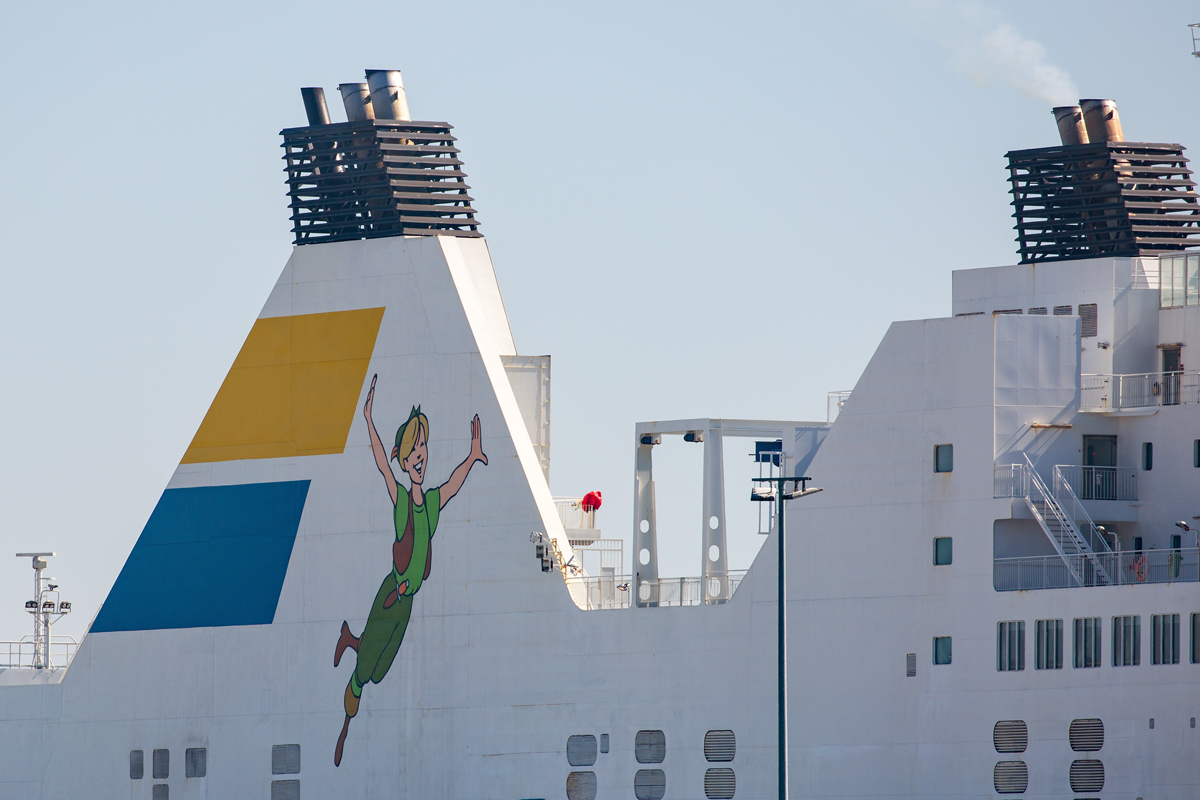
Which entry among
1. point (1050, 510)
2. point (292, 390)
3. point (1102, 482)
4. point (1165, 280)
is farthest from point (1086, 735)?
point (292, 390)

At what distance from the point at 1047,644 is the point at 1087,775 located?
2209 millimetres

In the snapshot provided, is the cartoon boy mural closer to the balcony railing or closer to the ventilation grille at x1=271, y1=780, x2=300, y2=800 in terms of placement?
the ventilation grille at x1=271, y1=780, x2=300, y2=800

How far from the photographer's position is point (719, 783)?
38312mm

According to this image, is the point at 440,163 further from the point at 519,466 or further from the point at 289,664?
the point at 289,664

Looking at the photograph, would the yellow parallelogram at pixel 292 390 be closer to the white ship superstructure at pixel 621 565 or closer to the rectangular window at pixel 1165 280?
the white ship superstructure at pixel 621 565

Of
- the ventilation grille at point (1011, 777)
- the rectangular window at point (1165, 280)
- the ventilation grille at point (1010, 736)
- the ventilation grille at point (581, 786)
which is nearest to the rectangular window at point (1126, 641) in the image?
the ventilation grille at point (1010, 736)

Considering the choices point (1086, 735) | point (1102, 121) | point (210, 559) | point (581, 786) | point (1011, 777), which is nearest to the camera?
point (1086, 735)

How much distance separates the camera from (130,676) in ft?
151

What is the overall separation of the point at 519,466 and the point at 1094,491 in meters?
10.9

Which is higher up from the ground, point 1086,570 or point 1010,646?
point 1086,570

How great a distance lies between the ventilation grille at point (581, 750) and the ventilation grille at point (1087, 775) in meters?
9.30

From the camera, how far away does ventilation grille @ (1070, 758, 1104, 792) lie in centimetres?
3450

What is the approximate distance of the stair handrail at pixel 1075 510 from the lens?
120 feet

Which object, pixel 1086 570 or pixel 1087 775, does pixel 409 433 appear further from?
pixel 1087 775
